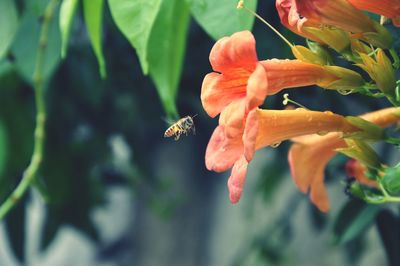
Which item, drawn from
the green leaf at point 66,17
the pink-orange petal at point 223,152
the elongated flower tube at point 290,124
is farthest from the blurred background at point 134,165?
the pink-orange petal at point 223,152

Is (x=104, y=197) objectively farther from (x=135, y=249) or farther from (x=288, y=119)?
(x=288, y=119)

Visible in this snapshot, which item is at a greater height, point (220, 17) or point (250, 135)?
point (250, 135)

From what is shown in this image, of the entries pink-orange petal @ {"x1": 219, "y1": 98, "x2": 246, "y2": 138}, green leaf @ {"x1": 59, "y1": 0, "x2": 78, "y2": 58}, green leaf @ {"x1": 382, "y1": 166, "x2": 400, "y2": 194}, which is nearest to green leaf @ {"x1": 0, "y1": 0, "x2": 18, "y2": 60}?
green leaf @ {"x1": 59, "y1": 0, "x2": 78, "y2": 58}

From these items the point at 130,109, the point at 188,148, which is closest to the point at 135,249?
the point at 188,148

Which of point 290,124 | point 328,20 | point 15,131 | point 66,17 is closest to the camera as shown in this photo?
point 328,20

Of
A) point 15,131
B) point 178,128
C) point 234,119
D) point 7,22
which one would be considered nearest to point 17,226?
point 15,131

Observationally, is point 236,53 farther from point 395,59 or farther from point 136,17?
point 136,17
